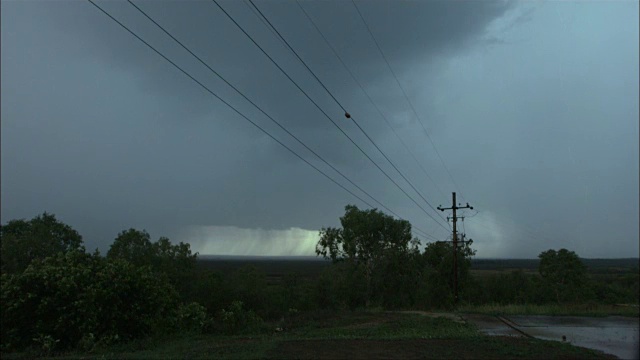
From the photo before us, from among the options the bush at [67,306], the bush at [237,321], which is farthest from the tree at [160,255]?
the bush at [67,306]

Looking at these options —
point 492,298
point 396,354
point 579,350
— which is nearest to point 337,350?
point 396,354

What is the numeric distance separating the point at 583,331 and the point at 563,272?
42443 mm

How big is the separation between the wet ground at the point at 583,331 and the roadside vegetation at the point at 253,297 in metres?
1.69

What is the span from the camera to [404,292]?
5225cm

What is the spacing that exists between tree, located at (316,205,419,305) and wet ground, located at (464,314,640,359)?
75.2 feet

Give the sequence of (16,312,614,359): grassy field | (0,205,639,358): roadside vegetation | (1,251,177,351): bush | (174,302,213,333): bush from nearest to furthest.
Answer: (16,312,614,359): grassy field < (0,205,639,358): roadside vegetation < (1,251,177,351): bush < (174,302,213,333): bush

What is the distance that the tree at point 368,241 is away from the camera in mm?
52281

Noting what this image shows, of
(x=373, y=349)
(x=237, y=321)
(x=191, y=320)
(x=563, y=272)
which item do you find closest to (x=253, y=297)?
(x=237, y=321)

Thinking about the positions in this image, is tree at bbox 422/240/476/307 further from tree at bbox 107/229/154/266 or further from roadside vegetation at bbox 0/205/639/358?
tree at bbox 107/229/154/266

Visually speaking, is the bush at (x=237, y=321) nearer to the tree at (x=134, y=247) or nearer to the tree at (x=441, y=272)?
the tree at (x=134, y=247)

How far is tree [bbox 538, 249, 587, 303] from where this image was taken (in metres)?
58.2

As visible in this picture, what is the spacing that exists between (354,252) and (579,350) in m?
38.3

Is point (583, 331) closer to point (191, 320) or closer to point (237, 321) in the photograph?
point (237, 321)

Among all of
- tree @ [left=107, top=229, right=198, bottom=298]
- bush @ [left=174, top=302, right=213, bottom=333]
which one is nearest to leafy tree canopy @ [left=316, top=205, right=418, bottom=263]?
tree @ [left=107, top=229, right=198, bottom=298]
